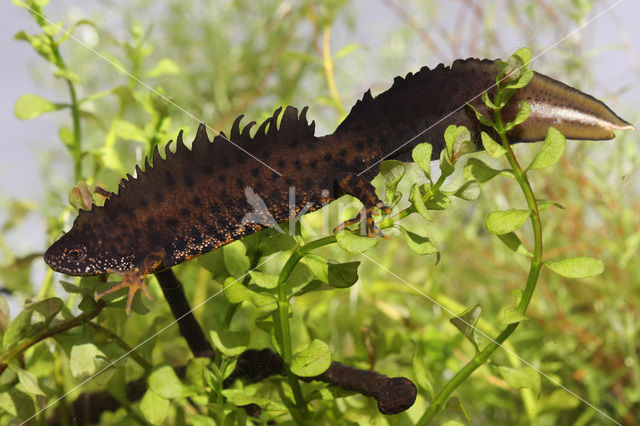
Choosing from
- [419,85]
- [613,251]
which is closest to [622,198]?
[613,251]

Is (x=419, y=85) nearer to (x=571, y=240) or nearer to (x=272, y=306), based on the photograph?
(x=272, y=306)

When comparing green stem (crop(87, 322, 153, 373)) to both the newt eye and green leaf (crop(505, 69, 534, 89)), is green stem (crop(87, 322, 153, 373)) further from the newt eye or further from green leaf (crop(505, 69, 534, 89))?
green leaf (crop(505, 69, 534, 89))

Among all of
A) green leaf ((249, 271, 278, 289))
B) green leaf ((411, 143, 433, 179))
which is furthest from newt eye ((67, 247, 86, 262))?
green leaf ((411, 143, 433, 179))

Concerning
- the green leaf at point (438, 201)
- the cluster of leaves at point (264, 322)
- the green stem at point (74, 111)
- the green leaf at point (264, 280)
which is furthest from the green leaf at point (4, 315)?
the green leaf at point (438, 201)

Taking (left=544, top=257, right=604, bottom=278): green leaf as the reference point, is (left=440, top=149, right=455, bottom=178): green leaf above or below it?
above

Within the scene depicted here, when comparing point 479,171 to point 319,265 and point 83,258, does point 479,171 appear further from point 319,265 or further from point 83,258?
point 83,258

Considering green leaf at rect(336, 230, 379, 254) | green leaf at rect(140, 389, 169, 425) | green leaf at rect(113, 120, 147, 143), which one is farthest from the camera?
green leaf at rect(113, 120, 147, 143)

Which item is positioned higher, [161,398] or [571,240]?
[161,398]

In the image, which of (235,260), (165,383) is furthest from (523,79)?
(165,383)
